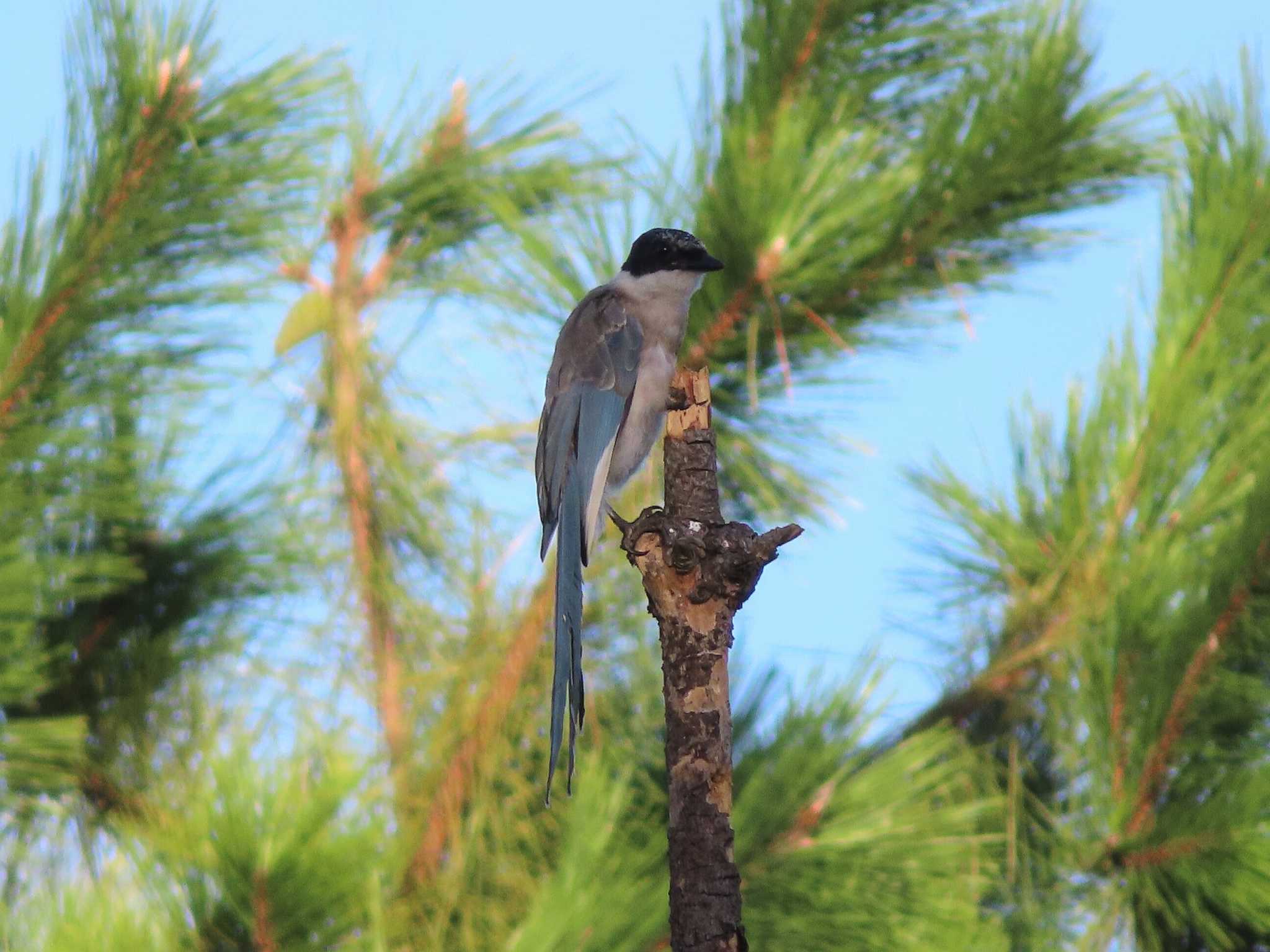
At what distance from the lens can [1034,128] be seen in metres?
2.50

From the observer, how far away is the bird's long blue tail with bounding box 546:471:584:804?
4.37 ft

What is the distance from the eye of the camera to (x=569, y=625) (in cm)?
148

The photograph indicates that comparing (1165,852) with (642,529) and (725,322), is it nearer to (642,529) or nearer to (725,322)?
(725,322)

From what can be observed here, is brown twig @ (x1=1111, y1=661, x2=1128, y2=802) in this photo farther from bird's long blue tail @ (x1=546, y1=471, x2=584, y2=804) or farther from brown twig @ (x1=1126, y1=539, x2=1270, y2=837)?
bird's long blue tail @ (x1=546, y1=471, x2=584, y2=804)

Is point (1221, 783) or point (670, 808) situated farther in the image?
point (1221, 783)

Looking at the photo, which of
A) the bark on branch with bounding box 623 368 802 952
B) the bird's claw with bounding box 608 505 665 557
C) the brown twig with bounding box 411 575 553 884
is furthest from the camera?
the brown twig with bounding box 411 575 553 884

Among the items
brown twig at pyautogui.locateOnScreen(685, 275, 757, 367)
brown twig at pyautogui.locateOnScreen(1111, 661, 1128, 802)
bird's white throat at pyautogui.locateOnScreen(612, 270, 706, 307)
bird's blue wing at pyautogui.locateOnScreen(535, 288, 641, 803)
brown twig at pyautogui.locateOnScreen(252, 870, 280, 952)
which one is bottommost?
brown twig at pyautogui.locateOnScreen(252, 870, 280, 952)

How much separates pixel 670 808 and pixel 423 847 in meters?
1.21

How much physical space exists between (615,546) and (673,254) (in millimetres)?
575

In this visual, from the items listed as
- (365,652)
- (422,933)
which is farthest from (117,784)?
(422,933)

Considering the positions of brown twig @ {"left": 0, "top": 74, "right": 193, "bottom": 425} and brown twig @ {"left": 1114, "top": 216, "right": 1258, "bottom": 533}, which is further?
brown twig @ {"left": 1114, "top": 216, "right": 1258, "bottom": 533}

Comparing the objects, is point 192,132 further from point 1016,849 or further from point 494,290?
point 1016,849

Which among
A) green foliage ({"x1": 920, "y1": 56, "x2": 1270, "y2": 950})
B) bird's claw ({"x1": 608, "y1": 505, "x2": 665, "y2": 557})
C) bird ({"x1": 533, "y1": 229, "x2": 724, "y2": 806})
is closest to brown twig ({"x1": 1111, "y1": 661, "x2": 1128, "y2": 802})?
green foliage ({"x1": 920, "y1": 56, "x2": 1270, "y2": 950})

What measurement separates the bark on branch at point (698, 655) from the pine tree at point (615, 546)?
0.76 m
